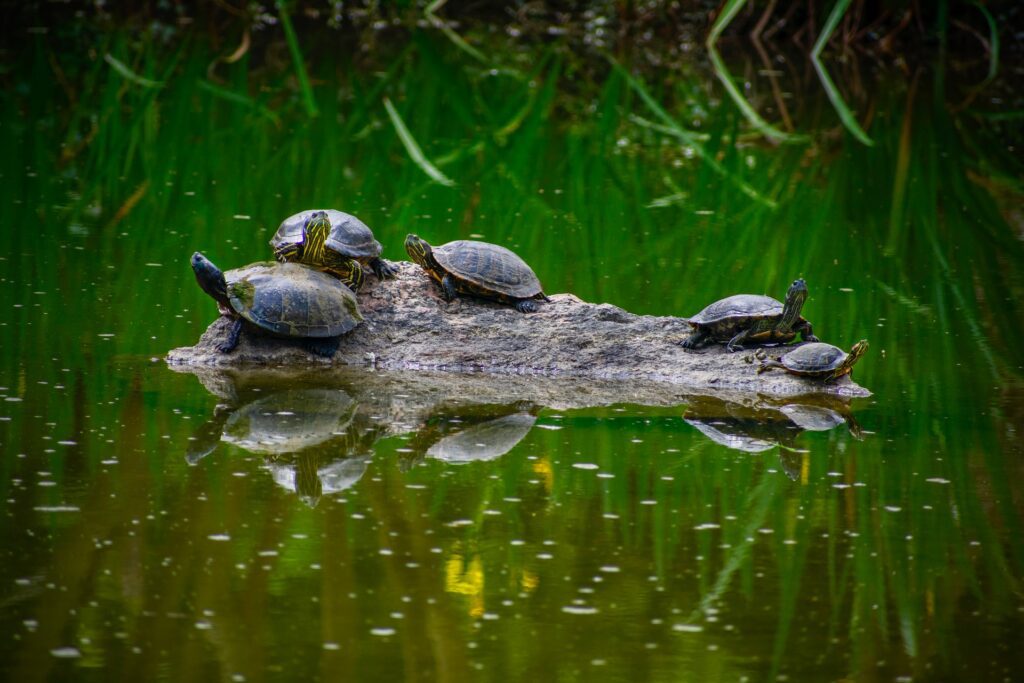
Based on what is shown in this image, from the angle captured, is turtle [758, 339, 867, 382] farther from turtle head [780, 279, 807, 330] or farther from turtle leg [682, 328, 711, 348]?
turtle leg [682, 328, 711, 348]

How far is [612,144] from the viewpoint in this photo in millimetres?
12023

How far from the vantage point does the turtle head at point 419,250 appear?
6.15 m

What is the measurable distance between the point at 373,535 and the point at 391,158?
7.07 meters

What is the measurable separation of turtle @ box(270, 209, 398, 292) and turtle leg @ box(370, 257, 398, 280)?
0.05 meters

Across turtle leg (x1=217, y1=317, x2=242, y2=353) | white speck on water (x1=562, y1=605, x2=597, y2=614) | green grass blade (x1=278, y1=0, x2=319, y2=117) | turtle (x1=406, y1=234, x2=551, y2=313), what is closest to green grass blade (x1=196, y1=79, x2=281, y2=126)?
green grass blade (x1=278, y1=0, x2=319, y2=117)

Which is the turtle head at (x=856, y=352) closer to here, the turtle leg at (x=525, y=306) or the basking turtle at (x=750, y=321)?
the basking turtle at (x=750, y=321)

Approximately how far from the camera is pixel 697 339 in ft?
19.9

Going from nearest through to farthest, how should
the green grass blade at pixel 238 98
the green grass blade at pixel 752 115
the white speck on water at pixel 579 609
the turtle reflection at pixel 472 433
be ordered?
the white speck on water at pixel 579 609, the turtle reflection at pixel 472 433, the green grass blade at pixel 752 115, the green grass blade at pixel 238 98

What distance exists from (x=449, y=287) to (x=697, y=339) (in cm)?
112

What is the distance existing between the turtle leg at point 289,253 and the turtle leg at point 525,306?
992mm

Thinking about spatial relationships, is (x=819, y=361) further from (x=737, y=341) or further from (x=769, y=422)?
(x=769, y=422)

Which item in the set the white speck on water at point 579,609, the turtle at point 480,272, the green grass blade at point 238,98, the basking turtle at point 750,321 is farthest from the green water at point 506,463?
the green grass blade at point 238,98

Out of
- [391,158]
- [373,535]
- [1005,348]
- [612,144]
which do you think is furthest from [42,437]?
[612,144]

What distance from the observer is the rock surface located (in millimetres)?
5863
